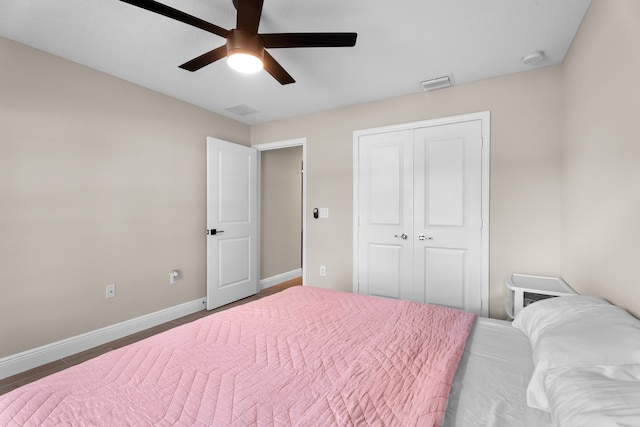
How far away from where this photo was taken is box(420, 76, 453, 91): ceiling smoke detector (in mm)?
2854

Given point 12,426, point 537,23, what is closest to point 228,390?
point 12,426

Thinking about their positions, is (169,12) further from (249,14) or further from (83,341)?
(83,341)

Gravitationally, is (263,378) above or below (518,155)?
below

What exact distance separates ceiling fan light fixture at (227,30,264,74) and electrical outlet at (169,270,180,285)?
2.44 m

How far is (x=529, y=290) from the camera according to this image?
2275 millimetres

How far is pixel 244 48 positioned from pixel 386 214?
221cm

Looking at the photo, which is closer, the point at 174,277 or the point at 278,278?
the point at 174,277

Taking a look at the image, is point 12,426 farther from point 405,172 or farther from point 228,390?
point 405,172

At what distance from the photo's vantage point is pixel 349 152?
3604mm

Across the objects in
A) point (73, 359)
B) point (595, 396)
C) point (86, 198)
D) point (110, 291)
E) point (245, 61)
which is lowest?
point (73, 359)

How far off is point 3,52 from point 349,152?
9.92ft

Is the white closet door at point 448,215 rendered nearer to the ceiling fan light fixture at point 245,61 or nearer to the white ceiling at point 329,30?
the white ceiling at point 329,30

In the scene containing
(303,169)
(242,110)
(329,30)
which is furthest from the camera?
(303,169)

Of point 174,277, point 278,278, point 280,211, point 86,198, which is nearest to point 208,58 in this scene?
point 86,198
